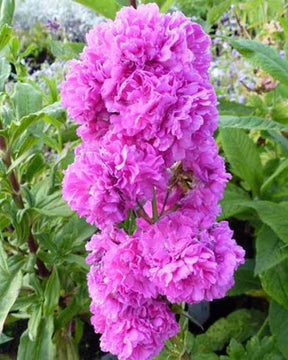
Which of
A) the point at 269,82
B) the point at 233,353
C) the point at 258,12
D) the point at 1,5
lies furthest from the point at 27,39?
the point at 233,353

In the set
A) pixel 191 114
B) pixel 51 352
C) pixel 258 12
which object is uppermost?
pixel 191 114

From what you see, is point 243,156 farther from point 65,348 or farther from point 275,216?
point 65,348

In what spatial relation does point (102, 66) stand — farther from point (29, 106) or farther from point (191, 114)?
point (29, 106)

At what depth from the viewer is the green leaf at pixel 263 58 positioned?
44.4 inches

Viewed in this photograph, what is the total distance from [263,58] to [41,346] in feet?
2.68

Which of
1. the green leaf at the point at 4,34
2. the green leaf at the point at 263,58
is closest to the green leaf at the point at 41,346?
the green leaf at the point at 4,34

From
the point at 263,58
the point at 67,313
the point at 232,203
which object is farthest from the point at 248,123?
the point at 67,313

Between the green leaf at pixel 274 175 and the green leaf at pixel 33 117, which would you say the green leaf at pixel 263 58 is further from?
the green leaf at pixel 33 117

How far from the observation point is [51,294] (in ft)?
3.78

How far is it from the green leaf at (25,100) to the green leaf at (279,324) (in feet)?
2.53

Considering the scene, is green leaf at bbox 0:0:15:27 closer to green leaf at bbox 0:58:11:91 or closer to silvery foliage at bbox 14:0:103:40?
green leaf at bbox 0:58:11:91

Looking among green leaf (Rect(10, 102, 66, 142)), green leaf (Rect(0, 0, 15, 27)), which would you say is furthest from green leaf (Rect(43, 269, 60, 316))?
green leaf (Rect(0, 0, 15, 27))

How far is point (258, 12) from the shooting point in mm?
2537

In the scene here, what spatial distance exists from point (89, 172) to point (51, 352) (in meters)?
0.67
